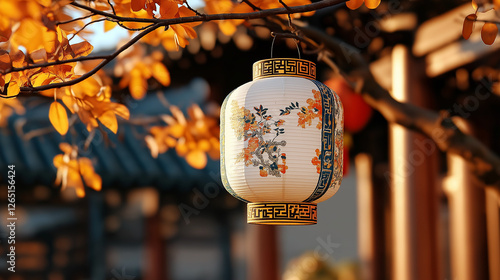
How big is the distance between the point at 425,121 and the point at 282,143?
0.95m

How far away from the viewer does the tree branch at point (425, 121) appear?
2.82m

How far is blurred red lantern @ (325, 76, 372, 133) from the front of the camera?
478cm

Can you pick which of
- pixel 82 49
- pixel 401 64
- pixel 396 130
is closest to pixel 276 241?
pixel 396 130

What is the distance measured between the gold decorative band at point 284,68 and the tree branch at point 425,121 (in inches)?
19.3

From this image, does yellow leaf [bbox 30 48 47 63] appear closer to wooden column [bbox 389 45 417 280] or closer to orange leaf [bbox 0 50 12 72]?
orange leaf [bbox 0 50 12 72]

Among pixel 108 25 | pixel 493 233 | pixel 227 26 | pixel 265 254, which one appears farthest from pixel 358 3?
pixel 493 233

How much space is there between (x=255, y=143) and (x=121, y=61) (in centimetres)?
317

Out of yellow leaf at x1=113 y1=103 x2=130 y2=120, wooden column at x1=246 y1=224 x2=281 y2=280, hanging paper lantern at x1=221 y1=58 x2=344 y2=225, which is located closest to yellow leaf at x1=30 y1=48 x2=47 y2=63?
yellow leaf at x1=113 y1=103 x2=130 y2=120

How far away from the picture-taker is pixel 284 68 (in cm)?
A: 237

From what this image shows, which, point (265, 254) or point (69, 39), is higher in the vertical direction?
point (69, 39)

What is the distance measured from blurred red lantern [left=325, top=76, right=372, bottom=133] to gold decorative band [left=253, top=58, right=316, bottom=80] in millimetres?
2401

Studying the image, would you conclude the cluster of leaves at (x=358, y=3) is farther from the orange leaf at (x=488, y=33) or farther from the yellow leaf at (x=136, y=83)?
the yellow leaf at (x=136, y=83)

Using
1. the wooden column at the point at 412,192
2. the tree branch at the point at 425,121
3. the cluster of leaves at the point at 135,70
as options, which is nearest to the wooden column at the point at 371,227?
the wooden column at the point at 412,192

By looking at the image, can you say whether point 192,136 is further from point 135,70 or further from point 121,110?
point 121,110
